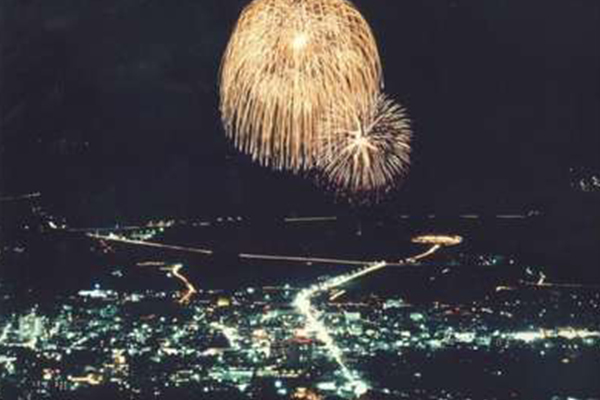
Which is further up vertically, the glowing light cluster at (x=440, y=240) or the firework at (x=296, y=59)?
the firework at (x=296, y=59)

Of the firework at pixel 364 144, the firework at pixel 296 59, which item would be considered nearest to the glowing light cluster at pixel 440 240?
the firework at pixel 364 144

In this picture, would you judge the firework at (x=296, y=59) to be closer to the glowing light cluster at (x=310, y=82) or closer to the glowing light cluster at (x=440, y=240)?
the glowing light cluster at (x=310, y=82)

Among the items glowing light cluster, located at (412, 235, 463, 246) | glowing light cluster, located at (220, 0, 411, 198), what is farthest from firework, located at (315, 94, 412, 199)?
glowing light cluster, located at (412, 235, 463, 246)

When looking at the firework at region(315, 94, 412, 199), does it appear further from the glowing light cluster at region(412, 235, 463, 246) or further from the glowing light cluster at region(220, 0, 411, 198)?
the glowing light cluster at region(412, 235, 463, 246)

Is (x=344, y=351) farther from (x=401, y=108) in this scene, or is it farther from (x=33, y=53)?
(x=33, y=53)

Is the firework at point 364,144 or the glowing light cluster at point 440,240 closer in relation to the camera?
the firework at point 364,144
